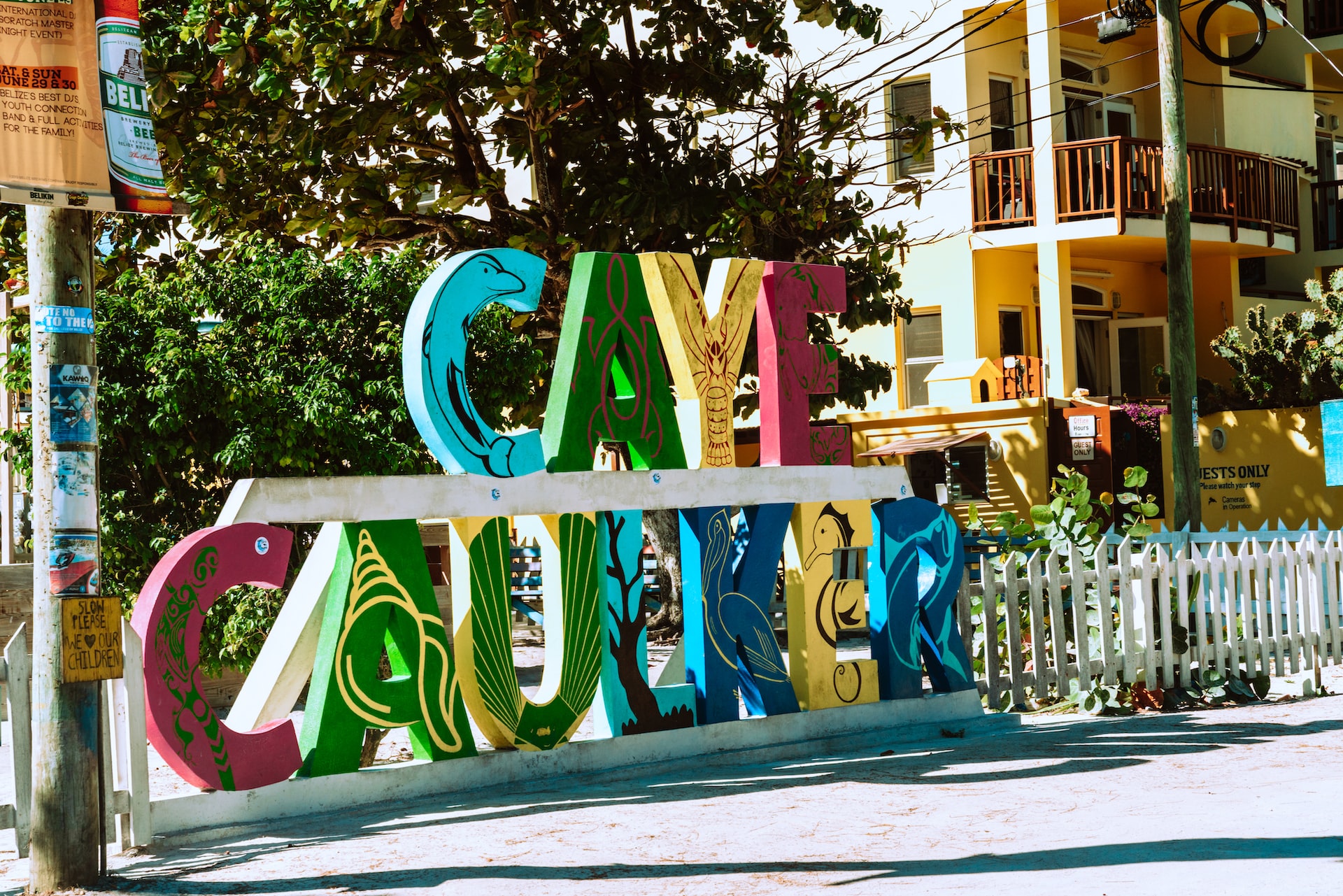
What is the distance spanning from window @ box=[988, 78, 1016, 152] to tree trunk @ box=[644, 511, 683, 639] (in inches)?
348

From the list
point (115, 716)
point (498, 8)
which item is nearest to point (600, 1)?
point (498, 8)

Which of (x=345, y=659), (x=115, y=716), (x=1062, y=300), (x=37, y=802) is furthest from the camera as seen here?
(x=1062, y=300)

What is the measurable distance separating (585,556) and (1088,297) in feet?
57.1

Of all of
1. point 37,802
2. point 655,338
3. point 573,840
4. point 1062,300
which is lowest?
point 573,840

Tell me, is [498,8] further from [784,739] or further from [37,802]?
[37,802]

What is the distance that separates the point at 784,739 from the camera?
9.14 m

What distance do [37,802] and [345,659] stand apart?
1770 mm

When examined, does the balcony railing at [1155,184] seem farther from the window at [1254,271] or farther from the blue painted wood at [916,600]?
the blue painted wood at [916,600]

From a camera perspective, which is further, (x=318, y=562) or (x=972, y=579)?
(x=972, y=579)

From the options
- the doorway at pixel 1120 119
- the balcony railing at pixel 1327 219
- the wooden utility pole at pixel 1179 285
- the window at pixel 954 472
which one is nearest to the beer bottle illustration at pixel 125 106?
the wooden utility pole at pixel 1179 285

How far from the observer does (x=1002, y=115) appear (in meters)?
22.7

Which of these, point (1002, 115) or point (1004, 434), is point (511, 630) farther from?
point (1002, 115)

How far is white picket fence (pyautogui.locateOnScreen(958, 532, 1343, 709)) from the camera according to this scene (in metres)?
10.6

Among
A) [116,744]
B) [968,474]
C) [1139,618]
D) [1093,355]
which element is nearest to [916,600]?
[1139,618]
